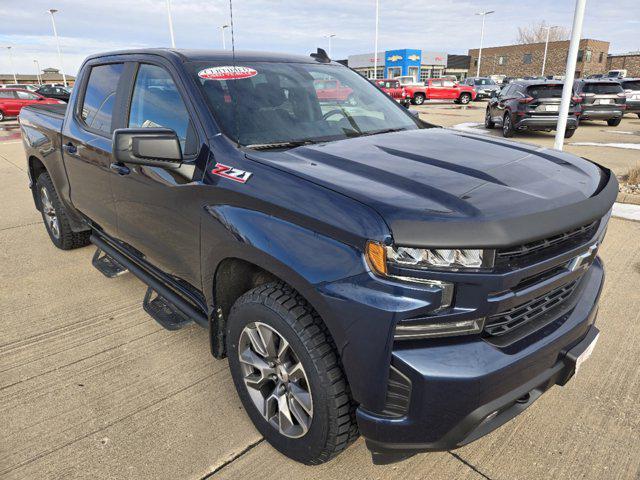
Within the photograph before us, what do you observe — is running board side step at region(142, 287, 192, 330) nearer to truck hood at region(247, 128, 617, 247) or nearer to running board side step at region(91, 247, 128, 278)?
running board side step at region(91, 247, 128, 278)

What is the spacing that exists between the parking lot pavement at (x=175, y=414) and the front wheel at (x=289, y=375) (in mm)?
211

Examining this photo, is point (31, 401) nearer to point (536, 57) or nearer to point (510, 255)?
point (510, 255)

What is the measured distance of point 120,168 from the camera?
3.01 m

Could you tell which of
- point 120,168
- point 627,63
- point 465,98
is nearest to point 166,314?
point 120,168

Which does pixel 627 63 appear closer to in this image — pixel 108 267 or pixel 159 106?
pixel 108 267

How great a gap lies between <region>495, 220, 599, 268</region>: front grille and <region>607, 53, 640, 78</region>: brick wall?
8347 centimetres

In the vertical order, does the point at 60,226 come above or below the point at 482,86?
below

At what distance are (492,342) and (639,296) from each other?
2842 millimetres

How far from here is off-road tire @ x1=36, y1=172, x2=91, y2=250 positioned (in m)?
4.58

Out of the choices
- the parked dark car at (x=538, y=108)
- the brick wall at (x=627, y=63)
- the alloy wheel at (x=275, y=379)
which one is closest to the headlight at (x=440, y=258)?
the alloy wheel at (x=275, y=379)

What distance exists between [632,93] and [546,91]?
853 centimetres

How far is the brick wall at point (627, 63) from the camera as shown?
7100cm

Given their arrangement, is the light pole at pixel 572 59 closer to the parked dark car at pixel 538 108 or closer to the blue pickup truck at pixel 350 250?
the blue pickup truck at pixel 350 250

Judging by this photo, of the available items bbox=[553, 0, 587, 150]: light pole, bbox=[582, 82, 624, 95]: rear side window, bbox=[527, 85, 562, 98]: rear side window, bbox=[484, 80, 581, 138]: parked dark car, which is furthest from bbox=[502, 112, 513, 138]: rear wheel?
bbox=[553, 0, 587, 150]: light pole
